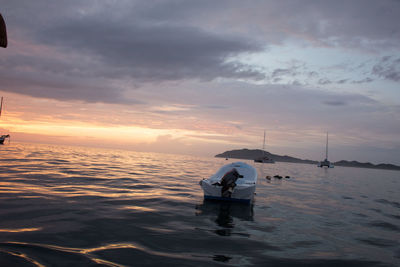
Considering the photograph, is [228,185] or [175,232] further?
Answer: [228,185]

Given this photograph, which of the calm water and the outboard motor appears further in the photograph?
the outboard motor

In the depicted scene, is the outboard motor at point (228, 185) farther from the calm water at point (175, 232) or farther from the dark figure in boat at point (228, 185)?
the calm water at point (175, 232)

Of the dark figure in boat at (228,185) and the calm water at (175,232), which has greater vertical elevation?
the dark figure in boat at (228,185)

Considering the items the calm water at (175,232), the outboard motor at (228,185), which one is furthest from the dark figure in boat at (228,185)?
the calm water at (175,232)

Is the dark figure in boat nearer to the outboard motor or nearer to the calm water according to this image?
the outboard motor

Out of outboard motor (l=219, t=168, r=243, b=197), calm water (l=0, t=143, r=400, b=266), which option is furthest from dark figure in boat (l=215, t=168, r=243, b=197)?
calm water (l=0, t=143, r=400, b=266)

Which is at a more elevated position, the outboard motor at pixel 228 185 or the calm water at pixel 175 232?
the outboard motor at pixel 228 185

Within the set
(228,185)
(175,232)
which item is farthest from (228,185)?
(175,232)

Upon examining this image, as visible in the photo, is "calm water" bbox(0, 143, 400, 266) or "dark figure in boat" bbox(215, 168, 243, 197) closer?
"calm water" bbox(0, 143, 400, 266)

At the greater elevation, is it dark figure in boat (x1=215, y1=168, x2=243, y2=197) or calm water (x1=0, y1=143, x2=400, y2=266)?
dark figure in boat (x1=215, y1=168, x2=243, y2=197)

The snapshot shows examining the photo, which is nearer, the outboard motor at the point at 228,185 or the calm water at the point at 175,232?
the calm water at the point at 175,232

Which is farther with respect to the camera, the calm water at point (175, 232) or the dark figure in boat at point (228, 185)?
the dark figure in boat at point (228, 185)

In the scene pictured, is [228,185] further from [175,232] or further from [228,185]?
[175,232]

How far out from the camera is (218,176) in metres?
19.9
